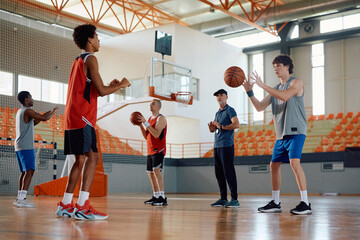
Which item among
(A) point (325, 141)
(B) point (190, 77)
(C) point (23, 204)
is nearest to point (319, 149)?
(A) point (325, 141)

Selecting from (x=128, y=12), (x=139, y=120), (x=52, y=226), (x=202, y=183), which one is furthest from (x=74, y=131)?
(x=128, y=12)

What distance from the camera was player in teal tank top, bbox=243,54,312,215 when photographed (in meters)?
4.48

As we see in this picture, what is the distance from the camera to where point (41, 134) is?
1521cm

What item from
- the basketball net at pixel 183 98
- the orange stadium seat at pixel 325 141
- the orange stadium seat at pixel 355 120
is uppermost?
the basketball net at pixel 183 98

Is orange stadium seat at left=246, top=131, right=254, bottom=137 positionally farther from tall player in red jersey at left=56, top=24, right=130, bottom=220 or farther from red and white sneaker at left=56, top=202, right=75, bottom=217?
red and white sneaker at left=56, top=202, right=75, bottom=217

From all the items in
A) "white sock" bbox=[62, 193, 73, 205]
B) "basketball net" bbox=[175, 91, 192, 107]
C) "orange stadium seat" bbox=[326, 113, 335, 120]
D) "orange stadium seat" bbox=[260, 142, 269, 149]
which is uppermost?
"basketball net" bbox=[175, 91, 192, 107]

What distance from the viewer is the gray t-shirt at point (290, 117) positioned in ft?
15.0

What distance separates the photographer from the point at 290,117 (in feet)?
15.2

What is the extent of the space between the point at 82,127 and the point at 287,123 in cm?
221

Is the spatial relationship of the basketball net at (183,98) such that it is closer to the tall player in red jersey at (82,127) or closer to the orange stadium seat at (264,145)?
the orange stadium seat at (264,145)

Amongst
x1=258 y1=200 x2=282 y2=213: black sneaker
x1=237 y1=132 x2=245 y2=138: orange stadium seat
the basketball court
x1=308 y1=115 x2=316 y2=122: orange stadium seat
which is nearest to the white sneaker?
x1=258 y1=200 x2=282 y2=213: black sneaker

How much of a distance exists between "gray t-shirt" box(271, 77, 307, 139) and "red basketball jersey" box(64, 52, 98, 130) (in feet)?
6.80

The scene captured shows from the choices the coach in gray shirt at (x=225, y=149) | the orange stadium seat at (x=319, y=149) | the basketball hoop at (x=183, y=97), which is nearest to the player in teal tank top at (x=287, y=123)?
the coach in gray shirt at (x=225, y=149)

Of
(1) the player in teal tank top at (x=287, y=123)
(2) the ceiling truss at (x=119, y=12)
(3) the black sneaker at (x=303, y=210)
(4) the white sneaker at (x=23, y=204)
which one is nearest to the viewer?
(3) the black sneaker at (x=303, y=210)
